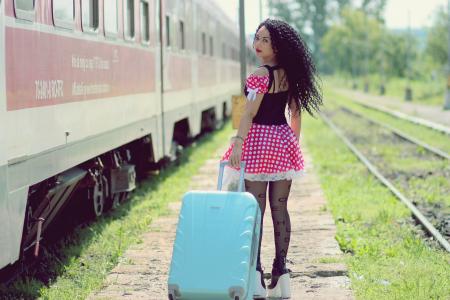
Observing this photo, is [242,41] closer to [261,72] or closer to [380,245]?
[380,245]

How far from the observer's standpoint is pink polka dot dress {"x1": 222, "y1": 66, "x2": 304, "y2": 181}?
5.57 m

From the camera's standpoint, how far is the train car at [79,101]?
18.3 ft

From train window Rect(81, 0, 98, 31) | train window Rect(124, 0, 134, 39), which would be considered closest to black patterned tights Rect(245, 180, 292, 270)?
train window Rect(81, 0, 98, 31)

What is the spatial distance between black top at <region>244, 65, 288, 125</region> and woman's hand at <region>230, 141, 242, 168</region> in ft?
0.87

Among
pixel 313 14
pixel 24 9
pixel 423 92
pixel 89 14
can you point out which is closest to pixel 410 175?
pixel 89 14

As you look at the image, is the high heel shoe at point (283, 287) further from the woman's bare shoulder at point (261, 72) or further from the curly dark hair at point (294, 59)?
the woman's bare shoulder at point (261, 72)

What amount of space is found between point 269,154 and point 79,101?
2260 millimetres

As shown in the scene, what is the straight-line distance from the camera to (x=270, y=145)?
18.3ft

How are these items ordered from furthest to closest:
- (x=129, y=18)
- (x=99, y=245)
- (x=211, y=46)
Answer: (x=211, y=46), (x=129, y=18), (x=99, y=245)

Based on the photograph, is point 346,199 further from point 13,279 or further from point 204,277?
point 204,277

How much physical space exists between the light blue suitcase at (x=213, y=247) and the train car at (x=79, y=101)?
113 centimetres

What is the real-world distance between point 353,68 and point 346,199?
255ft

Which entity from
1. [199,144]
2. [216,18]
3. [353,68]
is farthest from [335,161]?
[353,68]

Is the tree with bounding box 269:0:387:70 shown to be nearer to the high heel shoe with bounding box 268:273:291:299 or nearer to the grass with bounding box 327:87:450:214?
the grass with bounding box 327:87:450:214
